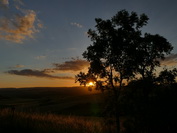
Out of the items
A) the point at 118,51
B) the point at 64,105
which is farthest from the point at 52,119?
the point at 64,105

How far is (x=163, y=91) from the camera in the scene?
655 centimetres

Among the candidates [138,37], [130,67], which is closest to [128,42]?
[138,37]

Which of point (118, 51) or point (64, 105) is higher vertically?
point (118, 51)

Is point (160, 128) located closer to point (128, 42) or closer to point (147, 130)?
point (147, 130)

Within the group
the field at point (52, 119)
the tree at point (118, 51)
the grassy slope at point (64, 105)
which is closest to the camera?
the field at point (52, 119)

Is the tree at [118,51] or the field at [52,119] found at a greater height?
the tree at [118,51]

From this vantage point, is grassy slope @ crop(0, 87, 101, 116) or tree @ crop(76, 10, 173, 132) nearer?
tree @ crop(76, 10, 173, 132)

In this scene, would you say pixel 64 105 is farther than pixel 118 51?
Yes

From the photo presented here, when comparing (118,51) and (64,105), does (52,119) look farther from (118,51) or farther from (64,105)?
(64,105)

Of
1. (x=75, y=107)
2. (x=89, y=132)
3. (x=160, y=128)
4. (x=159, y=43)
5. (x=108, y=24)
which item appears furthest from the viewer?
(x=75, y=107)

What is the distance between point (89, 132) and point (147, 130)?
215 cm

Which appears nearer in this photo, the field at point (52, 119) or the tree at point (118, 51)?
the field at point (52, 119)

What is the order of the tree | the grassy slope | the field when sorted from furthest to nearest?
1. the grassy slope
2. the tree
3. the field

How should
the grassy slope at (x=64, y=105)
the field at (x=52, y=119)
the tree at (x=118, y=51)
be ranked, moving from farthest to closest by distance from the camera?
the grassy slope at (x=64, y=105) → the tree at (x=118, y=51) → the field at (x=52, y=119)
